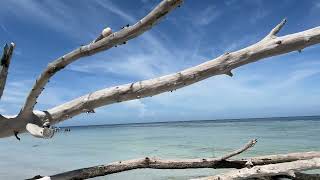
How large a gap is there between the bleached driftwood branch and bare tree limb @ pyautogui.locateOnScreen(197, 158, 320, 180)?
11.1 inches

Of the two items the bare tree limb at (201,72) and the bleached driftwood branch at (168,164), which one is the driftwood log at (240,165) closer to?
the bleached driftwood branch at (168,164)

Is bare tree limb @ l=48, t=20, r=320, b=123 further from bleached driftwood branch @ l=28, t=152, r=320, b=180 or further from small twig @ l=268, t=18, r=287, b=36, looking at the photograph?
bleached driftwood branch @ l=28, t=152, r=320, b=180

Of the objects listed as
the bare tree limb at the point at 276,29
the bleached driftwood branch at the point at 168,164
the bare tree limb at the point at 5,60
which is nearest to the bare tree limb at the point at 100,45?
the bare tree limb at the point at 5,60

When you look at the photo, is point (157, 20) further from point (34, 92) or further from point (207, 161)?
point (207, 161)

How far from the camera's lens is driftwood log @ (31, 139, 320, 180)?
4230 mm

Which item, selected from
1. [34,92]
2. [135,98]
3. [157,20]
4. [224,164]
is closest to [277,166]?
[224,164]

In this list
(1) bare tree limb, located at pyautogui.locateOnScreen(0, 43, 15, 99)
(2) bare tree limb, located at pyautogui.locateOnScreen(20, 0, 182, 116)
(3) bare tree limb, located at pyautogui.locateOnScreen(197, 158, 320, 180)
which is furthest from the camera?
(3) bare tree limb, located at pyautogui.locateOnScreen(197, 158, 320, 180)

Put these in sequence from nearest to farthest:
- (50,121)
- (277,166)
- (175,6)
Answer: (175,6) < (50,121) < (277,166)

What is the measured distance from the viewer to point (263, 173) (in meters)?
4.24

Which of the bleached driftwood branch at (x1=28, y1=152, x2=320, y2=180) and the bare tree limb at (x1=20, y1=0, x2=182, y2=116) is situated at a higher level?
the bare tree limb at (x1=20, y1=0, x2=182, y2=116)

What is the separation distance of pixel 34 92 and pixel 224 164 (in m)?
2.32

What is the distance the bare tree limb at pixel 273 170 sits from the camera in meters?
4.21

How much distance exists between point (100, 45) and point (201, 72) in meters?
0.86

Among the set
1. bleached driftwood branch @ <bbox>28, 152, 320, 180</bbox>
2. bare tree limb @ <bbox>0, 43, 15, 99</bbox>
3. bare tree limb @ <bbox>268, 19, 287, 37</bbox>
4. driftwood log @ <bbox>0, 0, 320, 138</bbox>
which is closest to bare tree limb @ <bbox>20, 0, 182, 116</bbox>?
driftwood log @ <bbox>0, 0, 320, 138</bbox>
